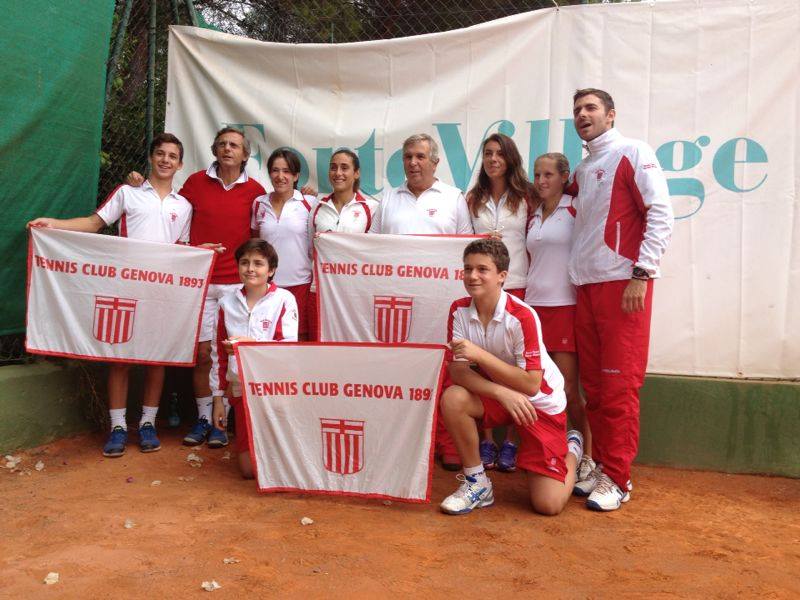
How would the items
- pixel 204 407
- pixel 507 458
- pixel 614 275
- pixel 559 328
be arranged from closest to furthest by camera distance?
pixel 614 275, pixel 559 328, pixel 507 458, pixel 204 407

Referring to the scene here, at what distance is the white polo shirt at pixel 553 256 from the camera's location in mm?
4180

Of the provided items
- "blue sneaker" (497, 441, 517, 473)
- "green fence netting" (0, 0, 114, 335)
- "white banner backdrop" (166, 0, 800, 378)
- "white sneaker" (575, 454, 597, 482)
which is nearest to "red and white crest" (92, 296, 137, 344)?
"green fence netting" (0, 0, 114, 335)

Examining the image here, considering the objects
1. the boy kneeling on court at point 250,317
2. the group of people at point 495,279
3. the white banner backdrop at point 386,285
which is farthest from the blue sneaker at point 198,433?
the white banner backdrop at point 386,285

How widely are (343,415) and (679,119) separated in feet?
9.22

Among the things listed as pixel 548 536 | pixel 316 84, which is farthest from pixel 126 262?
pixel 548 536

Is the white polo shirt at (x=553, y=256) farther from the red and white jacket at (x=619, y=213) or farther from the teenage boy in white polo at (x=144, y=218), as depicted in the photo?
the teenage boy in white polo at (x=144, y=218)

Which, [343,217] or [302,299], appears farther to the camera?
[302,299]

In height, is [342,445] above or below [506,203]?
below

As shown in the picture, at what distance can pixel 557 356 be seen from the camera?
423 cm

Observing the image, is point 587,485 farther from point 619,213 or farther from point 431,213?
point 431,213

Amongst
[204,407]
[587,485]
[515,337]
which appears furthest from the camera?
[204,407]

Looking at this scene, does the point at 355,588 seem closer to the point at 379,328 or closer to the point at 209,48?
the point at 379,328

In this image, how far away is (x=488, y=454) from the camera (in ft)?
14.8

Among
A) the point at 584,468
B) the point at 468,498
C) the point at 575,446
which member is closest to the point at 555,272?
the point at 575,446
